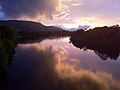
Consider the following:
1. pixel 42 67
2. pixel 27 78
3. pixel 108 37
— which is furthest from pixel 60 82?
pixel 108 37

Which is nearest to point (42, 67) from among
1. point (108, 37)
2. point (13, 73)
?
point (13, 73)

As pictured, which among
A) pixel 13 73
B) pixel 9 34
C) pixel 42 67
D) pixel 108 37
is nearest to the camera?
pixel 13 73

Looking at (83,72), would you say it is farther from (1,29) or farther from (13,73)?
(1,29)

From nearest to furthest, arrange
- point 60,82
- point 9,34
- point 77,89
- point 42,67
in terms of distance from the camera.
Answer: point 77,89 < point 60,82 < point 42,67 < point 9,34

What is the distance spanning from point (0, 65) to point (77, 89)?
15.1m

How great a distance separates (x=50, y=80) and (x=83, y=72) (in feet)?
32.9

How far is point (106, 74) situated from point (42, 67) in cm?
1493

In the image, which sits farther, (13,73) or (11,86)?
(13,73)

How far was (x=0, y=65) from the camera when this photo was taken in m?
44.3

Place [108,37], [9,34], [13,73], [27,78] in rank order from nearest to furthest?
[27,78]
[13,73]
[9,34]
[108,37]

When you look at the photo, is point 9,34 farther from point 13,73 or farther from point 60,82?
point 60,82

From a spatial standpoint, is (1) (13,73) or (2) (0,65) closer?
(2) (0,65)

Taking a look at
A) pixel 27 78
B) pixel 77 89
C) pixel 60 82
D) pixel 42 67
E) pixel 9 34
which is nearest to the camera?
pixel 77 89

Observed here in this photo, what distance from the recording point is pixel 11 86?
1508 inches
